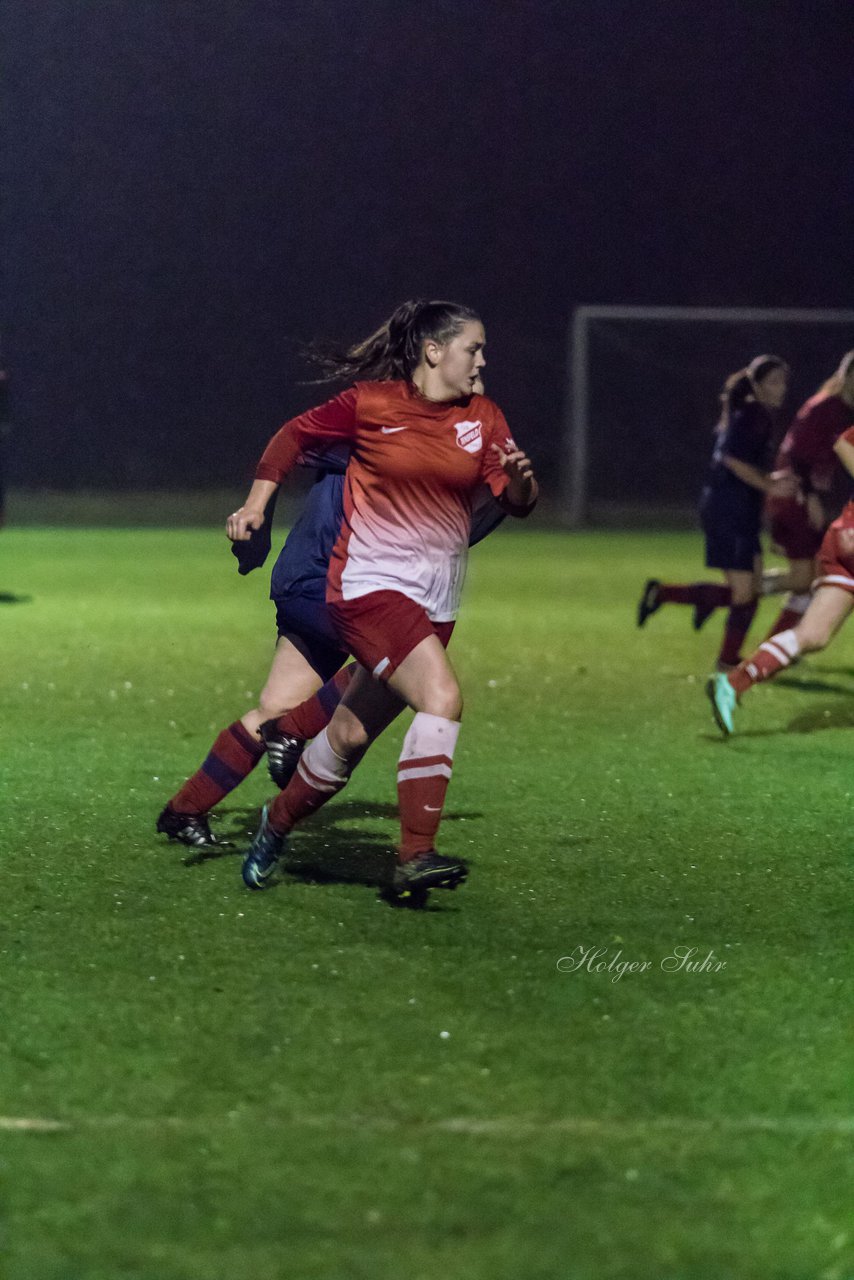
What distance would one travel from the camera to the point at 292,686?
21.1 ft

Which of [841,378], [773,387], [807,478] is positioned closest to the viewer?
[841,378]

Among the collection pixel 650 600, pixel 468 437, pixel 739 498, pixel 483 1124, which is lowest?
pixel 650 600

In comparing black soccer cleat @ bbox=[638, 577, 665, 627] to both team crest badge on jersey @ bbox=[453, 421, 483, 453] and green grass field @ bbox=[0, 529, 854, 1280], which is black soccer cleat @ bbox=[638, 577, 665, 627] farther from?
team crest badge on jersey @ bbox=[453, 421, 483, 453]

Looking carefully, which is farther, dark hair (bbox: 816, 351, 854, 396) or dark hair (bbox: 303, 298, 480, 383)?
dark hair (bbox: 816, 351, 854, 396)

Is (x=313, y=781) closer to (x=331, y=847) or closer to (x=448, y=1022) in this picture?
(x=331, y=847)

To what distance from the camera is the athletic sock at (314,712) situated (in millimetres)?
6266

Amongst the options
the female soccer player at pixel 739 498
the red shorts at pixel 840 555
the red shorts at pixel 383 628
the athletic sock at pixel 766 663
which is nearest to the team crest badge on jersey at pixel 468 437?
the red shorts at pixel 383 628

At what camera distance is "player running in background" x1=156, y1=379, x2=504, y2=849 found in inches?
249

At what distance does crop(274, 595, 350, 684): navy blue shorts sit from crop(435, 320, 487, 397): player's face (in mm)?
976

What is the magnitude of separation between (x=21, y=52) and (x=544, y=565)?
12.7 meters

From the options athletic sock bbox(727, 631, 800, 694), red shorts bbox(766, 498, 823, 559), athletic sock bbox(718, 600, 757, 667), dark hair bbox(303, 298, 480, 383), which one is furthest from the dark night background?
dark hair bbox(303, 298, 480, 383)

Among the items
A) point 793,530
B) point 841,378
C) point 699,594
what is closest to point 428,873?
point 841,378

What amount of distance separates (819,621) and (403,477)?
3824 mm

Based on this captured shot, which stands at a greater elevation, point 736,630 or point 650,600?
point 736,630
